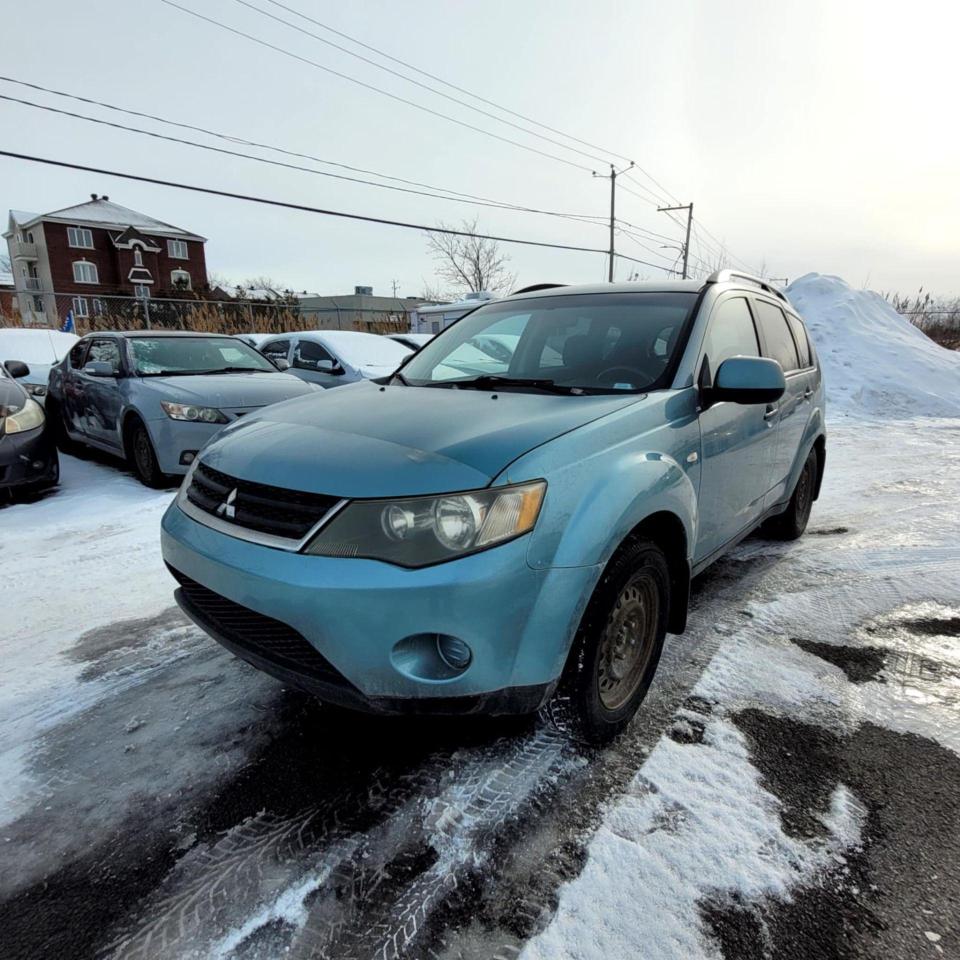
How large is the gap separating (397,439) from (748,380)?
1.49 metres

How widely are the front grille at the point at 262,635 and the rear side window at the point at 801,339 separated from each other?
3846 millimetres

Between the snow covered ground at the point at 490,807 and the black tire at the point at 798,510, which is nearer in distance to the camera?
the snow covered ground at the point at 490,807

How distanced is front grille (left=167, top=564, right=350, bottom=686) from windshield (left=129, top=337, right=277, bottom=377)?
508 cm

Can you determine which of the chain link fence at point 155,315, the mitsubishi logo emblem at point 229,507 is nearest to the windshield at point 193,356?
the mitsubishi logo emblem at point 229,507

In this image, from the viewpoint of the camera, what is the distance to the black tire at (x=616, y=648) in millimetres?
2010

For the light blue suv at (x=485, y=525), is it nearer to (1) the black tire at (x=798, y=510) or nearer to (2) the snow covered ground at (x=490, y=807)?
(2) the snow covered ground at (x=490, y=807)

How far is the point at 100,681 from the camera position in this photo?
2.81 metres

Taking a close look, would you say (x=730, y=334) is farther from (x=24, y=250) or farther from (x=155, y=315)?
(x=24, y=250)

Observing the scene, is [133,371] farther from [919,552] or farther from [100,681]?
[919,552]

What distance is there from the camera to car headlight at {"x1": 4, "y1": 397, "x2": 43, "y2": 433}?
537cm

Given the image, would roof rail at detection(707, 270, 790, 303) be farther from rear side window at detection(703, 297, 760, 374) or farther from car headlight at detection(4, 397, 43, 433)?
car headlight at detection(4, 397, 43, 433)

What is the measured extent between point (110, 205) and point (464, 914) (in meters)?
60.5

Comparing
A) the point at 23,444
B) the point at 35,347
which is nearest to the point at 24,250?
the point at 35,347

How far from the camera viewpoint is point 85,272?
154 ft
